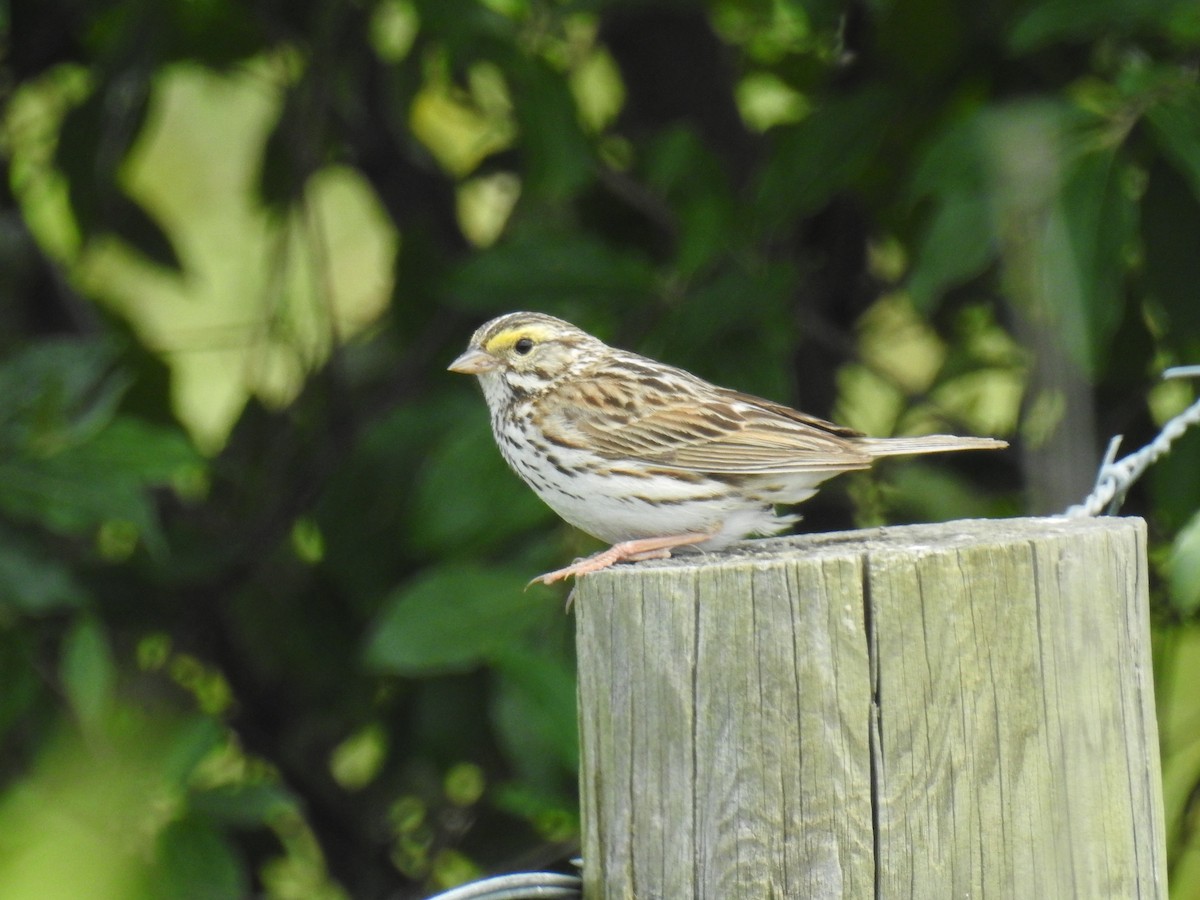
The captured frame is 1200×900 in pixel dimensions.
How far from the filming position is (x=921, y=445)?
13.1 feet

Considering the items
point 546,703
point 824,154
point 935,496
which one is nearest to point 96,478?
point 546,703

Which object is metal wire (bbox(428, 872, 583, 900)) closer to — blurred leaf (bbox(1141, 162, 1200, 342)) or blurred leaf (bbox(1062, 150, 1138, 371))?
blurred leaf (bbox(1062, 150, 1138, 371))

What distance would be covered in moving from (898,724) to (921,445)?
1.61 meters

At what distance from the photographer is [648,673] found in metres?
2.61

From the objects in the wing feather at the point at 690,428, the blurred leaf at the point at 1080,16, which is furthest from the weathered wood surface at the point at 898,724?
the blurred leaf at the point at 1080,16

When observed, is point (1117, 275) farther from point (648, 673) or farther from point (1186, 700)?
point (1186, 700)

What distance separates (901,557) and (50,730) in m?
4.25

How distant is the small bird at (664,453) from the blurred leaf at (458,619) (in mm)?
427

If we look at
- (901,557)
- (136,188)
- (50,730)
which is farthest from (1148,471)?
(136,188)

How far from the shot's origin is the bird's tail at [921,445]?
3.91 meters

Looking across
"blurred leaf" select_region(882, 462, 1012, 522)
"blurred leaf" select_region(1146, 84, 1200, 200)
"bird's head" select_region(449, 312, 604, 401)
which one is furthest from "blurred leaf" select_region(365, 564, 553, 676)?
"blurred leaf" select_region(1146, 84, 1200, 200)

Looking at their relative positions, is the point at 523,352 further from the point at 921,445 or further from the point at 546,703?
the point at 921,445

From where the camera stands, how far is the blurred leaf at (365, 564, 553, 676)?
193 inches

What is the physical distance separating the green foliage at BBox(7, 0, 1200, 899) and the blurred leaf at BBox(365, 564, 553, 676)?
0.01m
